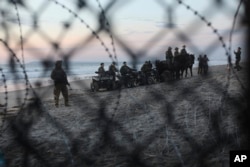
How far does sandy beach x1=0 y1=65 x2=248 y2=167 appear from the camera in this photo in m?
2.16

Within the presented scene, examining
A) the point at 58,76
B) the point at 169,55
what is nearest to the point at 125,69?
the point at 169,55

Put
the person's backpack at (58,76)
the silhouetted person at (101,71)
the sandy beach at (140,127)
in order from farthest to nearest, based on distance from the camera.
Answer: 1. the sandy beach at (140,127)
2. the silhouetted person at (101,71)
3. the person's backpack at (58,76)

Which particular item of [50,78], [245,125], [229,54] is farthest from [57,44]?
[245,125]

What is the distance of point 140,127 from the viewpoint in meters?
5.29

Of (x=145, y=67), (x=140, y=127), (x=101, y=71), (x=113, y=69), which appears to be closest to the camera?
(x=113, y=69)

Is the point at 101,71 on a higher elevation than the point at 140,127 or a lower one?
higher

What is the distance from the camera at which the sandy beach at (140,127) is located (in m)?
2.16

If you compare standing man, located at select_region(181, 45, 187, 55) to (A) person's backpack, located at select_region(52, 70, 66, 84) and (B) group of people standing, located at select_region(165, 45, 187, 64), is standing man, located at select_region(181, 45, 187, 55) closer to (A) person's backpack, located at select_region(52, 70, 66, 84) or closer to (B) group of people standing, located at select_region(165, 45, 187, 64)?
(B) group of people standing, located at select_region(165, 45, 187, 64)

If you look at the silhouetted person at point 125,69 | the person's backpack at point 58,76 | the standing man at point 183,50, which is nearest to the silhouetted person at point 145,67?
the silhouetted person at point 125,69

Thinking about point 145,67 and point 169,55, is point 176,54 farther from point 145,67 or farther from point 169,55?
point 145,67

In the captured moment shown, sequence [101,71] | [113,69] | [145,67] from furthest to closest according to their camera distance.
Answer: [101,71]
[145,67]
[113,69]

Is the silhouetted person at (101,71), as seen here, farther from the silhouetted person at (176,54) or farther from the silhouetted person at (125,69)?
the silhouetted person at (176,54)

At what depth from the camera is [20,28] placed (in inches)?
75.5

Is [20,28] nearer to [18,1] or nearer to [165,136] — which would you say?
[18,1]
